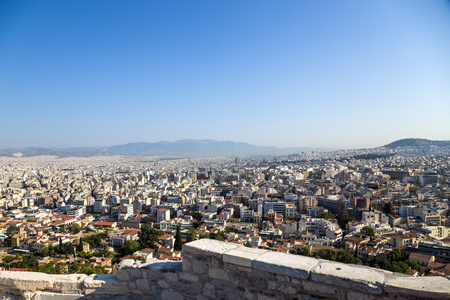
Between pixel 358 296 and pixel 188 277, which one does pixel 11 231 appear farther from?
pixel 358 296

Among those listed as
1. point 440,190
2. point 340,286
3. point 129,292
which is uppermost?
point 340,286

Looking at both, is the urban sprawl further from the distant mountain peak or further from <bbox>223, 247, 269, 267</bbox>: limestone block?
the distant mountain peak

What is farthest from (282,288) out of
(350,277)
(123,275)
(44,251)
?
(44,251)

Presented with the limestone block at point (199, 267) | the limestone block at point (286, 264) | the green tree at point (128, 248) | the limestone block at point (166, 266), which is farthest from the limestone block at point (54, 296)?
the green tree at point (128, 248)

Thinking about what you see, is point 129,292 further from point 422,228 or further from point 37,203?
point 37,203

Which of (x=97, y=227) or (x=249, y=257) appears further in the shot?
(x=97, y=227)

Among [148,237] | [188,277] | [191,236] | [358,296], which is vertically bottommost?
[148,237]

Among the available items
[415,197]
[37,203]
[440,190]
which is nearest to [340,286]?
[415,197]
